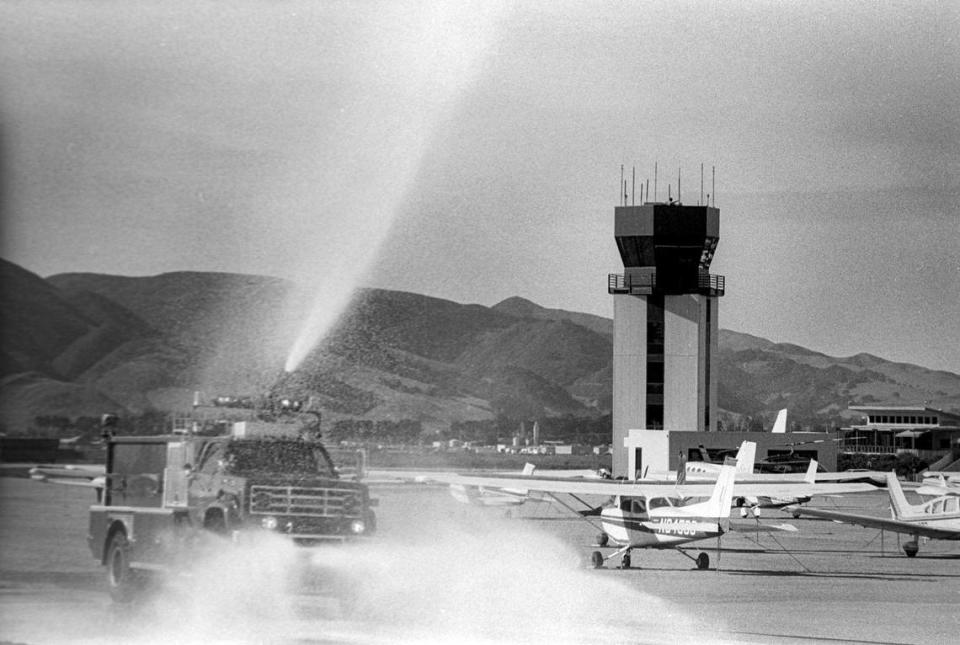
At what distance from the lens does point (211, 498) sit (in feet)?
52.4

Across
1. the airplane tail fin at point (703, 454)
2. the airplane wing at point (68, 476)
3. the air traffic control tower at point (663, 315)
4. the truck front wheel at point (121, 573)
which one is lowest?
the truck front wheel at point (121, 573)

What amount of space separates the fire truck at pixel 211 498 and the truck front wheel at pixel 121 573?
0.01 m

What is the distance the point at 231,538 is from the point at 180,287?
5737 mm

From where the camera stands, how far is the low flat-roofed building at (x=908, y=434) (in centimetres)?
12106

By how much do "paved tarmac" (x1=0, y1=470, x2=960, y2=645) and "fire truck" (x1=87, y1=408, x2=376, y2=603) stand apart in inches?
13.4

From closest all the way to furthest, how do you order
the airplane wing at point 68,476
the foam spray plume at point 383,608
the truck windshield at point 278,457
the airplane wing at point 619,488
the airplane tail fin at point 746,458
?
the foam spray plume at point 383,608
the truck windshield at point 278,457
the airplane wing at point 68,476
the airplane wing at point 619,488
the airplane tail fin at point 746,458

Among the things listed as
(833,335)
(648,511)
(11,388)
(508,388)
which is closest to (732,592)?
(648,511)

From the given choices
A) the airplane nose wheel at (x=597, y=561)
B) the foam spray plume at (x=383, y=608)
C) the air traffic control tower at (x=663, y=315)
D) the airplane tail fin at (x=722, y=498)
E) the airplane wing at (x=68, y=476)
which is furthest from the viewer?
the air traffic control tower at (x=663, y=315)

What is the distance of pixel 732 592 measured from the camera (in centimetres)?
2620

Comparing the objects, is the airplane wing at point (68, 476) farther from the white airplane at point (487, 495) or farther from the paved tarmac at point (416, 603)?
the white airplane at point (487, 495)

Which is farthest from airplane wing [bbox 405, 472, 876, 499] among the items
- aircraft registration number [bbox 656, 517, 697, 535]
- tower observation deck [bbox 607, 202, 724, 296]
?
tower observation deck [bbox 607, 202, 724, 296]

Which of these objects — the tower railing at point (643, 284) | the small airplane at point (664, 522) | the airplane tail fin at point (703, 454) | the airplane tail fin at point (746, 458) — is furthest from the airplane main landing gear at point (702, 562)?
the tower railing at point (643, 284)

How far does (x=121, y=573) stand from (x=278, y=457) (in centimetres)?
266

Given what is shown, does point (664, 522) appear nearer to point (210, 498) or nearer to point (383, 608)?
point (383, 608)
